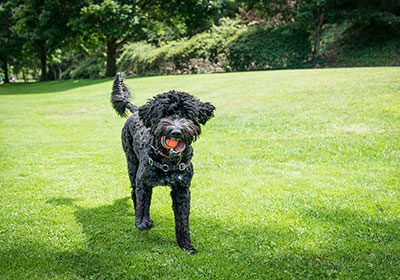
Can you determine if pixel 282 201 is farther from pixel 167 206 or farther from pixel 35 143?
pixel 35 143

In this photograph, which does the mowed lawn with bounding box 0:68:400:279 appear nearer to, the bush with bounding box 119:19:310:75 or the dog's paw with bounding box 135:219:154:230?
the dog's paw with bounding box 135:219:154:230

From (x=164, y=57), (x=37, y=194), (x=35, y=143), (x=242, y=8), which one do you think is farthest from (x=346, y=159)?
(x=242, y=8)

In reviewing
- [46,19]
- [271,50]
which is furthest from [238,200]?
[46,19]

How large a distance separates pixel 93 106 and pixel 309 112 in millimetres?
11540

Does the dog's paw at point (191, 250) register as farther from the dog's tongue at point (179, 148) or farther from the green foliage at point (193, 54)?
the green foliage at point (193, 54)

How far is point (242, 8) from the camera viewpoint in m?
35.2

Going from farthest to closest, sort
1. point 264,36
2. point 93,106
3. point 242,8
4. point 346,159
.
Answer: point 242,8 → point 264,36 → point 93,106 → point 346,159

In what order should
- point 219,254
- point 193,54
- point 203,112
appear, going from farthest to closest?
point 193,54, point 219,254, point 203,112

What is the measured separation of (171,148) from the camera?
4117 mm

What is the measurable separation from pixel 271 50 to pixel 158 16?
13.0m

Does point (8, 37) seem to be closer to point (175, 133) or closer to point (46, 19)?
point (46, 19)

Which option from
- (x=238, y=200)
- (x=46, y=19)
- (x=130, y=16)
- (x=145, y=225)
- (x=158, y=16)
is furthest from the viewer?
(x=158, y=16)

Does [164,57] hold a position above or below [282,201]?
above

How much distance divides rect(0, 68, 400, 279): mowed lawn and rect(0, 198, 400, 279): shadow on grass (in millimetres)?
15
